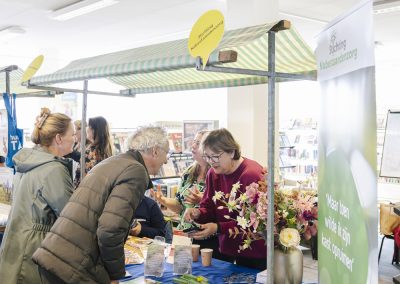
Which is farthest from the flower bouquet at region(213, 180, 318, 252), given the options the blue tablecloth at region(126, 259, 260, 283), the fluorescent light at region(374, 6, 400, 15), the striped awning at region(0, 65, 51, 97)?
the fluorescent light at region(374, 6, 400, 15)

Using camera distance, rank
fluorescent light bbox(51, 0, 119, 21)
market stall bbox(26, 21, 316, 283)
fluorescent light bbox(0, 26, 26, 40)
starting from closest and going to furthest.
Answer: market stall bbox(26, 21, 316, 283) → fluorescent light bbox(51, 0, 119, 21) → fluorescent light bbox(0, 26, 26, 40)

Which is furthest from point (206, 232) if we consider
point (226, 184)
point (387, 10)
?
point (387, 10)

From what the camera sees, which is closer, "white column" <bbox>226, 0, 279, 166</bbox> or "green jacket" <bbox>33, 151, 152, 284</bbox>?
"green jacket" <bbox>33, 151, 152, 284</bbox>

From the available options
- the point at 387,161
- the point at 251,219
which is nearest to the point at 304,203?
the point at 251,219

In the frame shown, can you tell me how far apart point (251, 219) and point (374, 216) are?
3.29 feet

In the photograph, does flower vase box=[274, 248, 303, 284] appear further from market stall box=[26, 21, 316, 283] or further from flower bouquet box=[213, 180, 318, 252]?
market stall box=[26, 21, 316, 283]

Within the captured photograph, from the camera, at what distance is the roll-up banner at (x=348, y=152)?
1011 millimetres

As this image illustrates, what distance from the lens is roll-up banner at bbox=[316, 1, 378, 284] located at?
101 centimetres

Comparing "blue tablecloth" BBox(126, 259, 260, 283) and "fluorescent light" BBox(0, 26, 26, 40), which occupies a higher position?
"fluorescent light" BBox(0, 26, 26, 40)

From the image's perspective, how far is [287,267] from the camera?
1.93 meters

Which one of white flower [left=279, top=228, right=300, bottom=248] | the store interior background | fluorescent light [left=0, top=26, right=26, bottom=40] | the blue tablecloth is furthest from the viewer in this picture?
fluorescent light [left=0, top=26, right=26, bottom=40]

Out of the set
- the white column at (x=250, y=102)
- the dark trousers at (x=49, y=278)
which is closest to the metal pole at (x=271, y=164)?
the dark trousers at (x=49, y=278)

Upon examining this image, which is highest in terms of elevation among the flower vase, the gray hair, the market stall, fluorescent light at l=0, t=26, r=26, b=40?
fluorescent light at l=0, t=26, r=26, b=40

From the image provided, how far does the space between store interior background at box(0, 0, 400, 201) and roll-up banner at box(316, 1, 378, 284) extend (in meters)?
0.37
